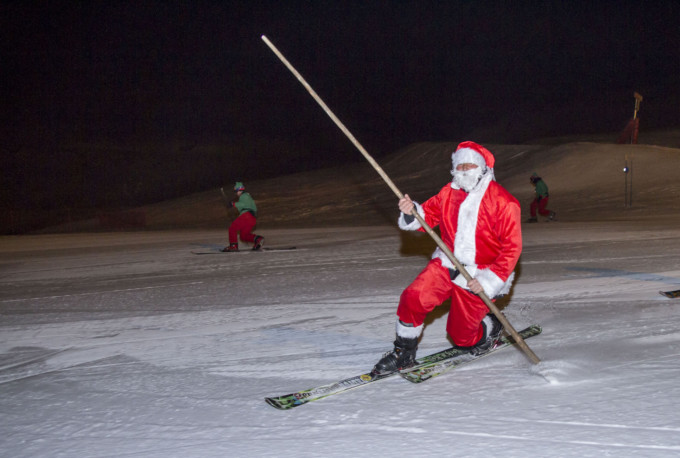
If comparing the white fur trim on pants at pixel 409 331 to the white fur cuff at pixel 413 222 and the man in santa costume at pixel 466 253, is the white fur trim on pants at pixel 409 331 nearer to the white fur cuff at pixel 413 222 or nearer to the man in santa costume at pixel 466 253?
the man in santa costume at pixel 466 253

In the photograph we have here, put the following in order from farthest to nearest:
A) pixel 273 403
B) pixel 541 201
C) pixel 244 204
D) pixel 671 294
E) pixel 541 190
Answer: pixel 541 201, pixel 541 190, pixel 244 204, pixel 671 294, pixel 273 403

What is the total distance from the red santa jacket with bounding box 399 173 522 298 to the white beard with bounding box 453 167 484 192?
3 cm

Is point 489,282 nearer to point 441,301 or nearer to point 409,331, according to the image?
point 441,301

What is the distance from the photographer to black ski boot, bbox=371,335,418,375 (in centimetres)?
359

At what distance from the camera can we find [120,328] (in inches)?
209

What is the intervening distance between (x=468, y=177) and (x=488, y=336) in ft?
3.17

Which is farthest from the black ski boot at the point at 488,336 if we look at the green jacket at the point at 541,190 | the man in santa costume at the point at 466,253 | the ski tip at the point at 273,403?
the green jacket at the point at 541,190

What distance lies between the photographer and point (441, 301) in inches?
146

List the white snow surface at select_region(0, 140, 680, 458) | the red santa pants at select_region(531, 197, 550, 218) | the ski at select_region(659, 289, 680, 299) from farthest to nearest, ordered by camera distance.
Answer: the red santa pants at select_region(531, 197, 550, 218)
the ski at select_region(659, 289, 680, 299)
the white snow surface at select_region(0, 140, 680, 458)

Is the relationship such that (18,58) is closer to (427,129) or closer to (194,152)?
(194,152)

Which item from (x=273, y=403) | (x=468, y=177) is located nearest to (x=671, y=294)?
(x=468, y=177)

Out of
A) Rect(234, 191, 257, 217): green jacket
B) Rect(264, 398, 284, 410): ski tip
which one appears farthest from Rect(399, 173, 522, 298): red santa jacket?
Rect(234, 191, 257, 217): green jacket

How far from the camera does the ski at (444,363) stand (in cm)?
352

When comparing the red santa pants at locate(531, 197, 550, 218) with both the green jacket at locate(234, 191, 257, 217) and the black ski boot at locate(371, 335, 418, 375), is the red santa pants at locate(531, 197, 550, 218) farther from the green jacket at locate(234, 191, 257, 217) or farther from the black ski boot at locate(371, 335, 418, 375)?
the black ski boot at locate(371, 335, 418, 375)
